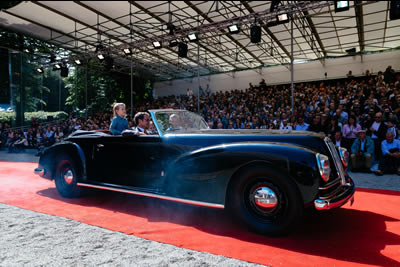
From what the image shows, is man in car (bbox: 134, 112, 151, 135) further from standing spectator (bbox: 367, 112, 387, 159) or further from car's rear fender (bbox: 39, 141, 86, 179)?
standing spectator (bbox: 367, 112, 387, 159)

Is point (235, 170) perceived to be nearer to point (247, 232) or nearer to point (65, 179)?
point (247, 232)

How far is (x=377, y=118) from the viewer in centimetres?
752

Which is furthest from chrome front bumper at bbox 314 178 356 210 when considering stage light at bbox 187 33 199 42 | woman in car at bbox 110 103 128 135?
stage light at bbox 187 33 199 42

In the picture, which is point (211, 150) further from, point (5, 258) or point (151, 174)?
point (5, 258)

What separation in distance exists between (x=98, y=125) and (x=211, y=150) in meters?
16.3

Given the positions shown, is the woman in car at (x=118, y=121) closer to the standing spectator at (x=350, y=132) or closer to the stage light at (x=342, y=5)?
the standing spectator at (x=350, y=132)

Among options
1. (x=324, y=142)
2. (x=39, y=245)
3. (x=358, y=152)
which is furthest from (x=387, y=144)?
(x=39, y=245)

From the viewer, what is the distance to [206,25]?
11.5m

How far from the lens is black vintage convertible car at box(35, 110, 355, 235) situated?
2465mm

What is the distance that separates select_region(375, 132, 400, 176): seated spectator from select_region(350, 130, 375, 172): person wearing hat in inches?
10.2

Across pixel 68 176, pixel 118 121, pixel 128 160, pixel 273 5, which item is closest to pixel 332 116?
pixel 273 5

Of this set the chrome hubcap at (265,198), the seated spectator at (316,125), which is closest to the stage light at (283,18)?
the seated spectator at (316,125)

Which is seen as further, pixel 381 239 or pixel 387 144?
pixel 387 144

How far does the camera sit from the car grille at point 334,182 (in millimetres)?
2406
